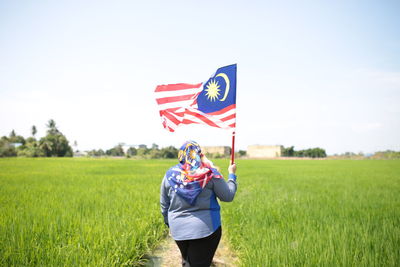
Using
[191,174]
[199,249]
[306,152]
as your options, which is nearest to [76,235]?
[199,249]

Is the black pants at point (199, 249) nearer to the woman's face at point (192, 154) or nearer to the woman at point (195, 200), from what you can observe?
the woman at point (195, 200)

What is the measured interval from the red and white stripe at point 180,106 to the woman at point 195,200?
84cm

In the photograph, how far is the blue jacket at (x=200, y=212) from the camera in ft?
7.39

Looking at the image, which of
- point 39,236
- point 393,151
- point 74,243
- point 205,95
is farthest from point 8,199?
point 393,151

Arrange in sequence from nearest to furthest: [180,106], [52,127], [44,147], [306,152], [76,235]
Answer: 1. [180,106]
2. [76,235]
3. [44,147]
4. [52,127]
5. [306,152]

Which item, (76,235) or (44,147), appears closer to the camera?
(76,235)

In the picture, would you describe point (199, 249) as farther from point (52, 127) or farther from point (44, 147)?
point (52, 127)

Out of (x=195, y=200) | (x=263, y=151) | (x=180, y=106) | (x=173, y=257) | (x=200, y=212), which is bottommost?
(x=173, y=257)

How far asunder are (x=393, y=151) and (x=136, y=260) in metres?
84.2

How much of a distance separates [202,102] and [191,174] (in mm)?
1165

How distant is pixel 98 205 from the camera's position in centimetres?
611

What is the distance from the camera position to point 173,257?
13.0 feet

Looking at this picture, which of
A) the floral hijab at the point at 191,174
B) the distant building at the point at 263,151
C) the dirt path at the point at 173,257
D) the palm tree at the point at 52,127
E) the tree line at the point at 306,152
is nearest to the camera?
the floral hijab at the point at 191,174

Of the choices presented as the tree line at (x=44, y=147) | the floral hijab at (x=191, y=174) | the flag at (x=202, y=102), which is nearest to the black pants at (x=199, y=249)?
the floral hijab at (x=191, y=174)
